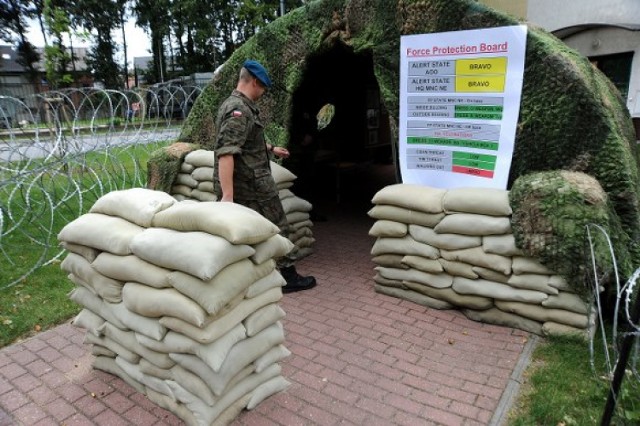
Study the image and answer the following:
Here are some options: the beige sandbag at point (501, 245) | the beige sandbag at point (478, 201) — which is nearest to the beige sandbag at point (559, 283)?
the beige sandbag at point (501, 245)

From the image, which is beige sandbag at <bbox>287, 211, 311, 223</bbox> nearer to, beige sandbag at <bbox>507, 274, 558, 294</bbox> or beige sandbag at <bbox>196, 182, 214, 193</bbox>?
beige sandbag at <bbox>196, 182, 214, 193</bbox>

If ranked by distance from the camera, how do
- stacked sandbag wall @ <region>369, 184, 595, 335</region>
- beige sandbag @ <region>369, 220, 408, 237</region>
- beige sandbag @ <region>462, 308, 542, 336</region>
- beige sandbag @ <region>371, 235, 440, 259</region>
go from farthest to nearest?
beige sandbag @ <region>369, 220, 408, 237</region> < beige sandbag @ <region>371, 235, 440, 259</region> < beige sandbag @ <region>462, 308, 542, 336</region> < stacked sandbag wall @ <region>369, 184, 595, 335</region>

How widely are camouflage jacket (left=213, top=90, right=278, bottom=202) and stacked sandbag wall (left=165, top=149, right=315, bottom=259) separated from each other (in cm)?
99

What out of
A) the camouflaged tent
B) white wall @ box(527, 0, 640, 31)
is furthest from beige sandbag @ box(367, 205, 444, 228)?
white wall @ box(527, 0, 640, 31)

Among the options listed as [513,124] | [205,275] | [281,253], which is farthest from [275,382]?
[513,124]

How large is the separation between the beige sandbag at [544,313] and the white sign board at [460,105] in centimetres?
109

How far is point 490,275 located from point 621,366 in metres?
1.63

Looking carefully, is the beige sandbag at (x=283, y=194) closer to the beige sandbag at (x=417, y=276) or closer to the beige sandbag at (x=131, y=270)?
the beige sandbag at (x=417, y=276)

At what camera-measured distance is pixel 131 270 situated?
276 cm

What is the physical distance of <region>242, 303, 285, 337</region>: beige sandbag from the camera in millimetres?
2799

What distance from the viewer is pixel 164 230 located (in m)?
2.78

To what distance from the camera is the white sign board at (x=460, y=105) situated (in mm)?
→ 4027

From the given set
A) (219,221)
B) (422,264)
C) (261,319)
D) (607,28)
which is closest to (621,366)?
(261,319)

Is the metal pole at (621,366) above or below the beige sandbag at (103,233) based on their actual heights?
below
